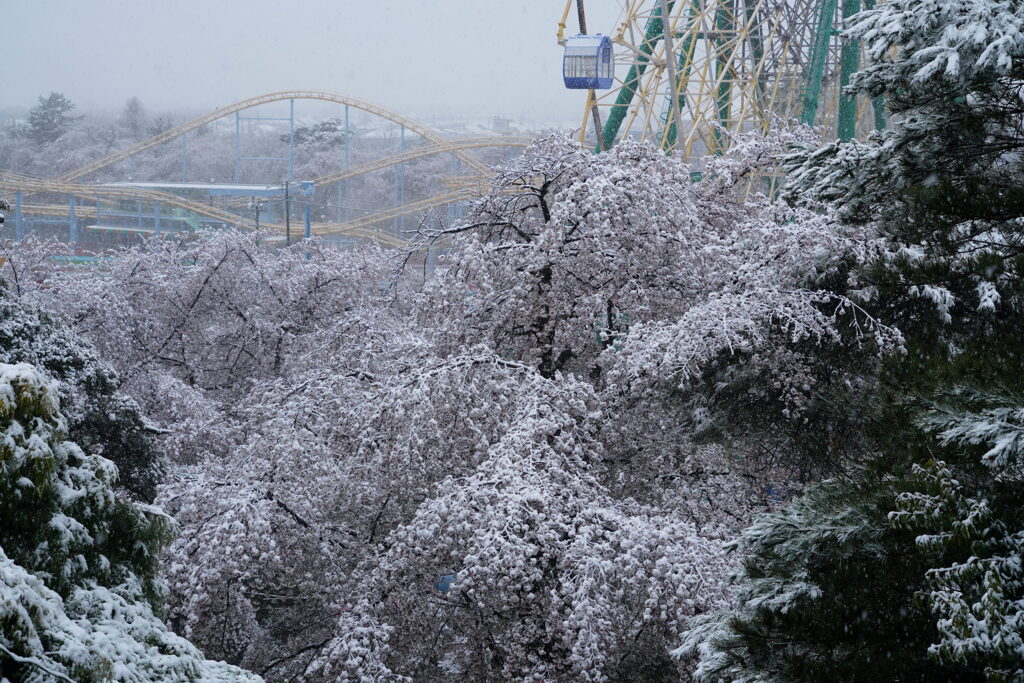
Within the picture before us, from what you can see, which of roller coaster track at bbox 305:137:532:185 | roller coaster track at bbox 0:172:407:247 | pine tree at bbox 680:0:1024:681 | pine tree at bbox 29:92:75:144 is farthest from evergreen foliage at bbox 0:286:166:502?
pine tree at bbox 29:92:75:144

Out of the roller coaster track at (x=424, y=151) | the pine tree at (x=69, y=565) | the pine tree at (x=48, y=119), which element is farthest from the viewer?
the pine tree at (x=48, y=119)

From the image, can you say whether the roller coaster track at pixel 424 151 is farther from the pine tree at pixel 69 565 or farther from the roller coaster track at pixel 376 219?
the pine tree at pixel 69 565

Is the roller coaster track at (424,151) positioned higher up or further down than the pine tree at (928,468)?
higher up

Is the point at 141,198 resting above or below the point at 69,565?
above

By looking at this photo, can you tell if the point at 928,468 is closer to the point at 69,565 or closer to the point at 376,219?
the point at 69,565

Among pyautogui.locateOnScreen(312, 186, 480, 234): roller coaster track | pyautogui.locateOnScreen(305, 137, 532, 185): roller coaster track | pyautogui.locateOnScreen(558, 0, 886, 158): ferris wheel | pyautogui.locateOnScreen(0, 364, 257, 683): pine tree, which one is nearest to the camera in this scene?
pyautogui.locateOnScreen(0, 364, 257, 683): pine tree

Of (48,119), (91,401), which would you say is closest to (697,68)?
(91,401)

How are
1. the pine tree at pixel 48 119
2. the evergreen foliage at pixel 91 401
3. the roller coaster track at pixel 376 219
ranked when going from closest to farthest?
1. the evergreen foliage at pixel 91 401
2. the roller coaster track at pixel 376 219
3. the pine tree at pixel 48 119

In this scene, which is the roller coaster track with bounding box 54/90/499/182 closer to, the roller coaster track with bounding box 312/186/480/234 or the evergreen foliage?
the roller coaster track with bounding box 312/186/480/234

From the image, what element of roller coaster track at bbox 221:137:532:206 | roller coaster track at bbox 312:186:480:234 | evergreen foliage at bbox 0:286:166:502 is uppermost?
roller coaster track at bbox 221:137:532:206

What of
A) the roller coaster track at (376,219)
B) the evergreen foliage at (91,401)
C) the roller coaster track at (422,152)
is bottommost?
the evergreen foliage at (91,401)

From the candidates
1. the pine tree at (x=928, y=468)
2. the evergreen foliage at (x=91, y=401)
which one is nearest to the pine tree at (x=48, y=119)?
the evergreen foliage at (x=91, y=401)

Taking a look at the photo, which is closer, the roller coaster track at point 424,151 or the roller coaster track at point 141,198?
the roller coaster track at point 141,198

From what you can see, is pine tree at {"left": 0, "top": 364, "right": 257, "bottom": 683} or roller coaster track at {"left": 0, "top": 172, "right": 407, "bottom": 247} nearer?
pine tree at {"left": 0, "top": 364, "right": 257, "bottom": 683}
